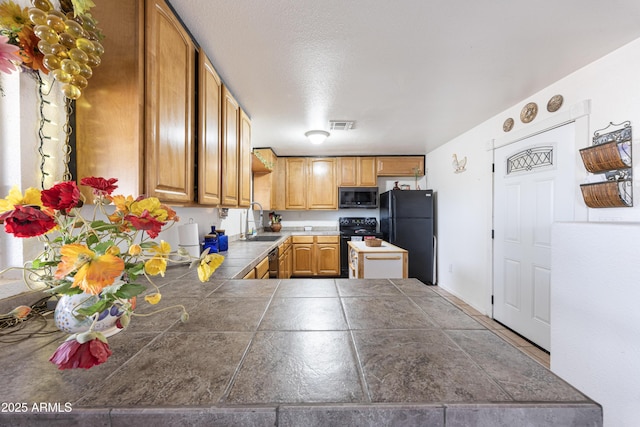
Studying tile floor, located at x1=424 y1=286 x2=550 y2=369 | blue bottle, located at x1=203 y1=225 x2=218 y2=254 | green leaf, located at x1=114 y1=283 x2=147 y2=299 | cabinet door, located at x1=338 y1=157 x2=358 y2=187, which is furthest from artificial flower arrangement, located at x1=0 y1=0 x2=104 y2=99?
cabinet door, located at x1=338 y1=157 x2=358 y2=187

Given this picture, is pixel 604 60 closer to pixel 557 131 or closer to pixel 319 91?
pixel 557 131

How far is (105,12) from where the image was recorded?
39.2 inches

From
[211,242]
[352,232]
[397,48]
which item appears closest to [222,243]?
[211,242]

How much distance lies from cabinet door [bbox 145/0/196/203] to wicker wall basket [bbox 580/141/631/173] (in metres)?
2.60

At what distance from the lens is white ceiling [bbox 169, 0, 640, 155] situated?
1.24m

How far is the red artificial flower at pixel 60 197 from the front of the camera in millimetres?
464

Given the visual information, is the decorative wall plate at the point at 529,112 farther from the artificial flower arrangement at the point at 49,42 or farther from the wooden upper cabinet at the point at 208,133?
the artificial flower arrangement at the point at 49,42

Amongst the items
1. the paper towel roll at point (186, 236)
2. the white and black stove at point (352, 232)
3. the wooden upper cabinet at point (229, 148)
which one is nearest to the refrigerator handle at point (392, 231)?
the white and black stove at point (352, 232)

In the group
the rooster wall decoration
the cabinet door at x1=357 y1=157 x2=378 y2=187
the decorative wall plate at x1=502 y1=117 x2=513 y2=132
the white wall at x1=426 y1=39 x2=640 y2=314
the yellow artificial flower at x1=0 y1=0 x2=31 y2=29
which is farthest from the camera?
the cabinet door at x1=357 y1=157 x2=378 y2=187

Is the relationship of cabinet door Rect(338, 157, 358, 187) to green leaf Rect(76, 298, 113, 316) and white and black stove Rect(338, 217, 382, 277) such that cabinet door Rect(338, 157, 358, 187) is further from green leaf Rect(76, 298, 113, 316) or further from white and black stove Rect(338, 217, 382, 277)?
green leaf Rect(76, 298, 113, 316)

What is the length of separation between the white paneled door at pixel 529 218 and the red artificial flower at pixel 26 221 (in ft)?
9.46

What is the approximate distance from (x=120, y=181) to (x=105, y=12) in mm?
698

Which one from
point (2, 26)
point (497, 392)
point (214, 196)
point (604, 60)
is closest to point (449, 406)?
point (497, 392)

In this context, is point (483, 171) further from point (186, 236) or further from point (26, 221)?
point (26, 221)
